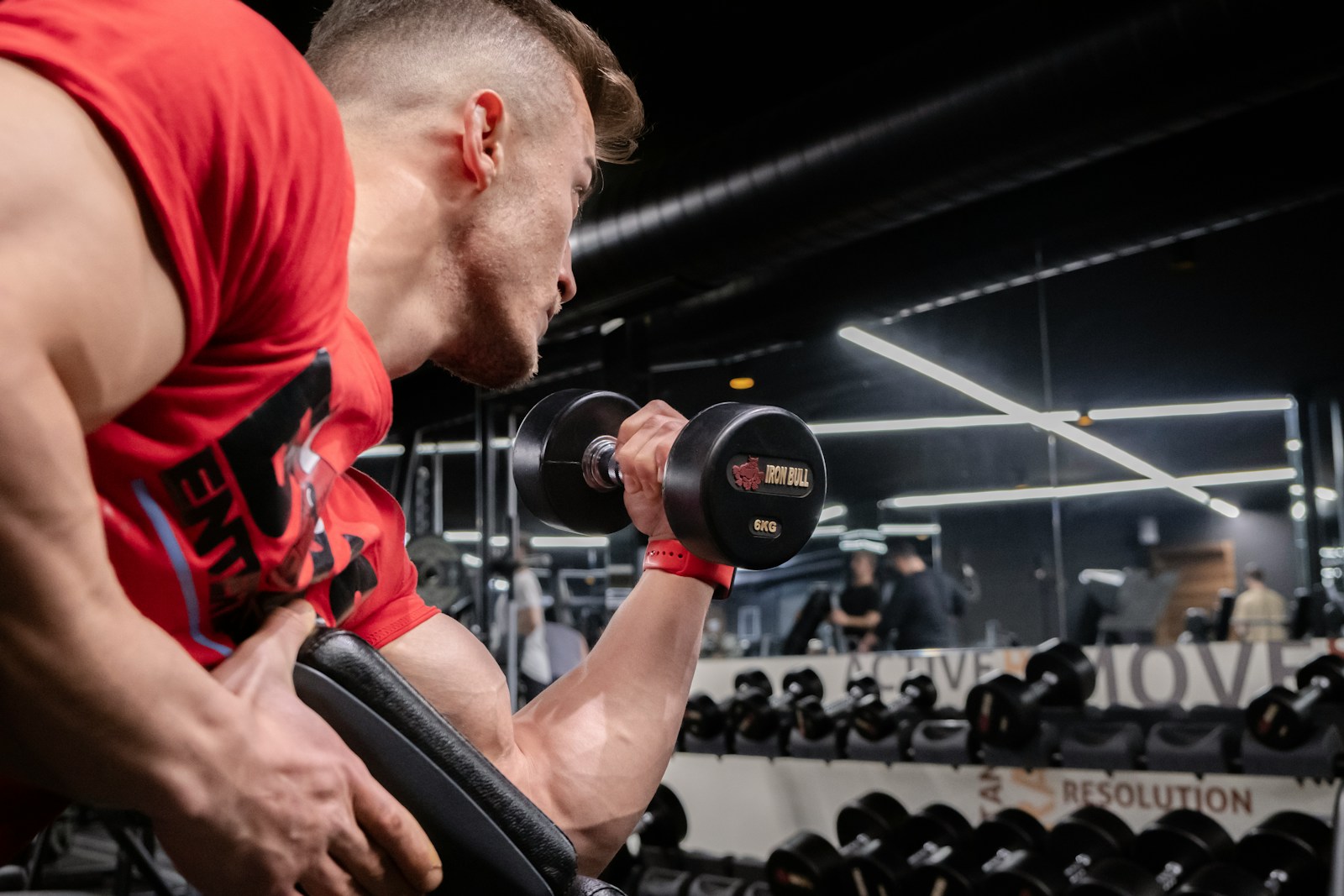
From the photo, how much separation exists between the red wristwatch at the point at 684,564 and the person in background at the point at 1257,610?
356 centimetres

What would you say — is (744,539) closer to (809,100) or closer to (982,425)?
(809,100)

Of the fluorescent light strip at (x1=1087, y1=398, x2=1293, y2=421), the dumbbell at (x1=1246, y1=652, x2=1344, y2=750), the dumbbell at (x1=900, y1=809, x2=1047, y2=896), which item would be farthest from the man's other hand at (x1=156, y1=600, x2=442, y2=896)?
the fluorescent light strip at (x1=1087, y1=398, x2=1293, y2=421)

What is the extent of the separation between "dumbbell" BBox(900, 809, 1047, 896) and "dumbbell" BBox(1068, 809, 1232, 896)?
329mm

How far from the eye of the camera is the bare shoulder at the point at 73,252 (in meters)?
0.47

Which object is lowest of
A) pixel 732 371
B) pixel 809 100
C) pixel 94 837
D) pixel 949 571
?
pixel 94 837

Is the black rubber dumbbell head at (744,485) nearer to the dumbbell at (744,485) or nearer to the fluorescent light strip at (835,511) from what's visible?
the dumbbell at (744,485)

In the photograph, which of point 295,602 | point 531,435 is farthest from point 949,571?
point 295,602

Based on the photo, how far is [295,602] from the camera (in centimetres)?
79

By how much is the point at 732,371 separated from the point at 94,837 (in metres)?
5.29

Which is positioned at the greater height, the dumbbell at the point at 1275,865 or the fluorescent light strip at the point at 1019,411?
the fluorescent light strip at the point at 1019,411

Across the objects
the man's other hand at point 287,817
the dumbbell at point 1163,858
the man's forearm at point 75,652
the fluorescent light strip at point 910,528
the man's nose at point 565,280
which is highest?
the fluorescent light strip at point 910,528

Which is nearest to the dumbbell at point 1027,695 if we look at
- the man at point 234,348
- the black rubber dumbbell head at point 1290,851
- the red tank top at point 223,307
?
the black rubber dumbbell head at point 1290,851

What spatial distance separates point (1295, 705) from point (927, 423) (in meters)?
2.44

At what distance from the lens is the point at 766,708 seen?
4.45 metres
